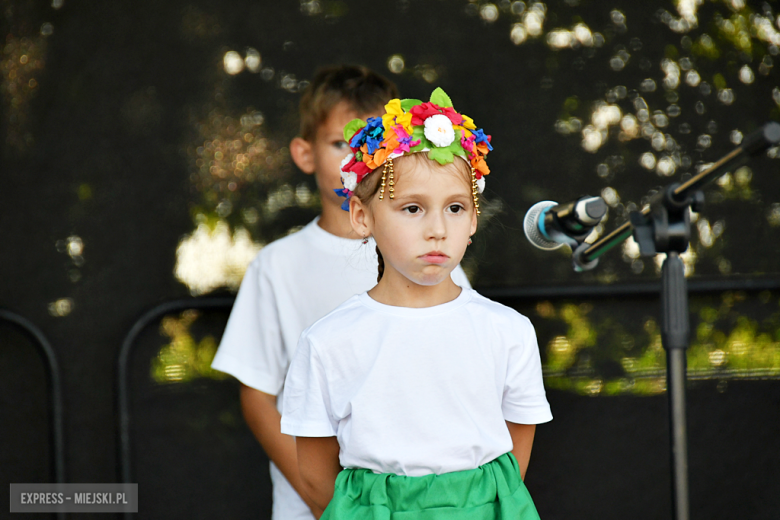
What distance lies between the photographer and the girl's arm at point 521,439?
121cm

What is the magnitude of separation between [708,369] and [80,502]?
226cm

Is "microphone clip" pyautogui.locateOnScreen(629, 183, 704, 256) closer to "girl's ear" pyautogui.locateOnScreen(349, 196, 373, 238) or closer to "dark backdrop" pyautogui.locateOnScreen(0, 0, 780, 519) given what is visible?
"girl's ear" pyautogui.locateOnScreen(349, 196, 373, 238)

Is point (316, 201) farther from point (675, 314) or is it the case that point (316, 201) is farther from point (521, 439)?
point (675, 314)

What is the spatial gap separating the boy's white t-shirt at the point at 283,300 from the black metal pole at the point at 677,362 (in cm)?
60

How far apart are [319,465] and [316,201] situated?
4.71ft

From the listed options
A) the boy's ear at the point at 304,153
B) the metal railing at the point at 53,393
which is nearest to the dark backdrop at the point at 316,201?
the metal railing at the point at 53,393

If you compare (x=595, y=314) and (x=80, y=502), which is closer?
(x=80, y=502)

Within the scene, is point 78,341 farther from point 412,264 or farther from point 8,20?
point 412,264

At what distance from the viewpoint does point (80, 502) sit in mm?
2346

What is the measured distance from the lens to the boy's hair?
162 cm

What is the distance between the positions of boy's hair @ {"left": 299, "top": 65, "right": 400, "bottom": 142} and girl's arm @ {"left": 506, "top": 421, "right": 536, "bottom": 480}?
793mm

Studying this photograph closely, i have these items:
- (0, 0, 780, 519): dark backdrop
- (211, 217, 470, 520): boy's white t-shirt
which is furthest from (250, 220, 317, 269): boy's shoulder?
(0, 0, 780, 519): dark backdrop

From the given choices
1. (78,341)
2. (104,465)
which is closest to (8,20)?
(78,341)

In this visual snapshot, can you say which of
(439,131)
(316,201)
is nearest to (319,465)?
(439,131)
